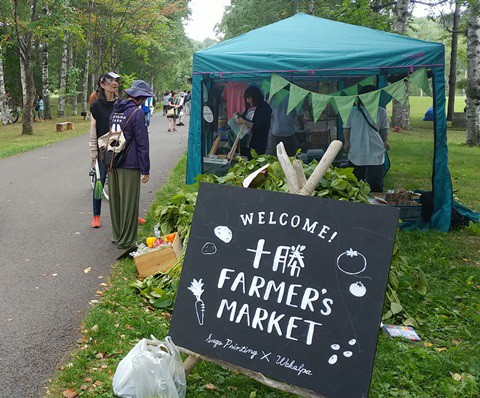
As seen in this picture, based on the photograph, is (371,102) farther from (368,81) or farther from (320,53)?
(368,81)

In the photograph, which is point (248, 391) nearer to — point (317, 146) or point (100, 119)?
point (100, 119)

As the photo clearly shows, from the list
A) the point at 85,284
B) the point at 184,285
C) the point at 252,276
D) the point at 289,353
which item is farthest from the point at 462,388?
the point at 85,284

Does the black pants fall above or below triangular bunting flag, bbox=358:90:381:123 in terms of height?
below

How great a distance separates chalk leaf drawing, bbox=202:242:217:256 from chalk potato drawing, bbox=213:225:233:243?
69 mm

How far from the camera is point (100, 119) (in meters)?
6.99

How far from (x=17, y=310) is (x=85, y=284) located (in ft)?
2.64

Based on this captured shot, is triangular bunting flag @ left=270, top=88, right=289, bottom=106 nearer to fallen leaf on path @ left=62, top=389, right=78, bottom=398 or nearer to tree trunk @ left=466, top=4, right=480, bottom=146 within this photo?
fallen leaf on path @ left=62, top=389, right=78, bottom=398

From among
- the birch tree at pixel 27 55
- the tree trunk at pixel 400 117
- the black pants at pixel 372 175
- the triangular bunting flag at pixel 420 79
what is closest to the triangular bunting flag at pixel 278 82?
the triangular bunting flag at pixel 420 79

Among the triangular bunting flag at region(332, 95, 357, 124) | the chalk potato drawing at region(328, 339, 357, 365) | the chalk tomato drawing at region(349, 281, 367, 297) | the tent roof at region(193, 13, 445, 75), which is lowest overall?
the chalk potato drawing at region(328, 339, 357, 365)

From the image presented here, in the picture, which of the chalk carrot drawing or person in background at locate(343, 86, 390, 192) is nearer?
the chalk carrot drawing

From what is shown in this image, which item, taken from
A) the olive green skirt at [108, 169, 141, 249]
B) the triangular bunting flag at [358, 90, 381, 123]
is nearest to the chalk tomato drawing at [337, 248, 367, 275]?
the olive green skirt at [108, 169, 141, 249]

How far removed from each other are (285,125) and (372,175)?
1.66 meters

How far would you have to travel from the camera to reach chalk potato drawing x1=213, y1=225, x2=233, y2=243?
3619 mm

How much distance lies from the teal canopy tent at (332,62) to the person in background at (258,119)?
22.5 inches
